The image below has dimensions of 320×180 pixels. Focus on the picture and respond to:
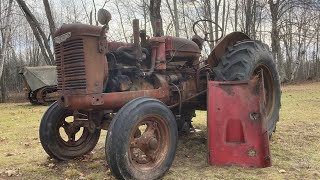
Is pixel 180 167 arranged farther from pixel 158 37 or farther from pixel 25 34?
pixel 25 34

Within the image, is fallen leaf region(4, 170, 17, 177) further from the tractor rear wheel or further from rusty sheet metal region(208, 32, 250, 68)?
rusty sheet metal region(208, 32, 250, 68)

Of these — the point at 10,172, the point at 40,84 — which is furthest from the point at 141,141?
the point at 40,84

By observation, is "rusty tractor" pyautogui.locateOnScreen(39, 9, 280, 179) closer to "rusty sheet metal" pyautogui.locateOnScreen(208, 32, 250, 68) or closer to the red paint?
"rusty sheet metal" pyautogui.locateOnScreen(208, 32, 250, 68)

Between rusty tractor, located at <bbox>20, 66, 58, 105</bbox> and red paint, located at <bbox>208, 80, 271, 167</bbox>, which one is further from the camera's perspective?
rusty tractor, located at <bbox>20, 66, 58, 105</bbox>

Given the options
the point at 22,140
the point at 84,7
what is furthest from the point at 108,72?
the point at 84,7

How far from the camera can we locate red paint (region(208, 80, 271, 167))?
455 centimetres

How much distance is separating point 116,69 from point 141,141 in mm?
1066

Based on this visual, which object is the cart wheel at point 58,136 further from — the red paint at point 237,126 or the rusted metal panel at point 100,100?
the red paint at point 237,126

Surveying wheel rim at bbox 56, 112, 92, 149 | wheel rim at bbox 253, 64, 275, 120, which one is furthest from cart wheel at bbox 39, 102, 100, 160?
wheel rim at bbox 253, 64, 275, 120

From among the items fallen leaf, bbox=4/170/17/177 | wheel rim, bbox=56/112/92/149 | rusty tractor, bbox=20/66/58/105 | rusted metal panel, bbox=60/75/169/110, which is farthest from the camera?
rusty tractor, bbox=20/66/58/105

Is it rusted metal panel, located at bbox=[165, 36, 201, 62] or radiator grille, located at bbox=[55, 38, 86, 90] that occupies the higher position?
rusted metal panel, located at bbox=[165, 36, 201, 62]

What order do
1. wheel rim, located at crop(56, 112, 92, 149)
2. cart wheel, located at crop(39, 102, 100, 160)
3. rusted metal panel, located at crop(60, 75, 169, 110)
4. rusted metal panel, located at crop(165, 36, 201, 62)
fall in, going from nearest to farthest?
rusted metal panel, located at crop(60, 75, 169, 110) < cart wheel, located at crop(39, 102, 100, 160) < wheel rim, located at crop(56, 112, 92, 149) < rusted metal panel, located at crop(165, 36, 201, 62)

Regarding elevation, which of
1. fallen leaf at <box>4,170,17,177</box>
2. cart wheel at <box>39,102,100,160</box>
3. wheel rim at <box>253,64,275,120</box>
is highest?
wheel rim at <box>253,64,275,120</box>

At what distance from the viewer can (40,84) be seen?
17.8 metres
